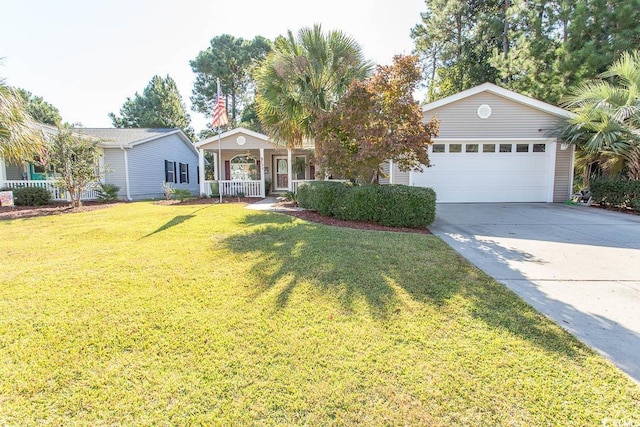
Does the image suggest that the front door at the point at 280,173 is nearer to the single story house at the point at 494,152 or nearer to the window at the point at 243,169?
the window at the point at 243,169

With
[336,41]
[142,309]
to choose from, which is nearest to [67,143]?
[336,41]

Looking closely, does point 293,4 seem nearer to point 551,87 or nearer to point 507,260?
point 507,260

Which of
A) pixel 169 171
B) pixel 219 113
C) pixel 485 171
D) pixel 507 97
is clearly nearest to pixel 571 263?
pixel 485 171

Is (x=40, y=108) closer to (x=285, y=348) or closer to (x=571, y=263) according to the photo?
(x=285, y=348)

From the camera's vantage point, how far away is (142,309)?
3.19 meters

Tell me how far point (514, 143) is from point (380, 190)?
789 centimetres

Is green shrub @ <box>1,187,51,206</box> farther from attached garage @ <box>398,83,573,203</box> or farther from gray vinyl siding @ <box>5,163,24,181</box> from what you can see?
attached garage @ <box>398,83,573,203</box>

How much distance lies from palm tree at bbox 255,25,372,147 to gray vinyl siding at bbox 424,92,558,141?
14.6 ft

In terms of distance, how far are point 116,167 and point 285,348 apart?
53.5 ft

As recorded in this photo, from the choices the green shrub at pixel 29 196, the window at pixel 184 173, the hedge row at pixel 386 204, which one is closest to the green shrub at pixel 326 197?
the hedge row at pixel 386 204

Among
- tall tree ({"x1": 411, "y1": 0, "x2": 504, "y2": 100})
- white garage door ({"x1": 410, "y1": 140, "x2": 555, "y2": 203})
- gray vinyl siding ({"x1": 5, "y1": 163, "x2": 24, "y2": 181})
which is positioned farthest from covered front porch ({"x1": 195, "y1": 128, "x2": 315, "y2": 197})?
tall tree ({"x1": 411, "y1": 0, "x2": 504, "y2": 100})

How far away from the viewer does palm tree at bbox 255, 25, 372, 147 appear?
9.13 metres

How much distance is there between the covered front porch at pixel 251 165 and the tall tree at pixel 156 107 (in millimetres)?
16341

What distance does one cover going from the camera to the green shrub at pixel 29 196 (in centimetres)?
1225
